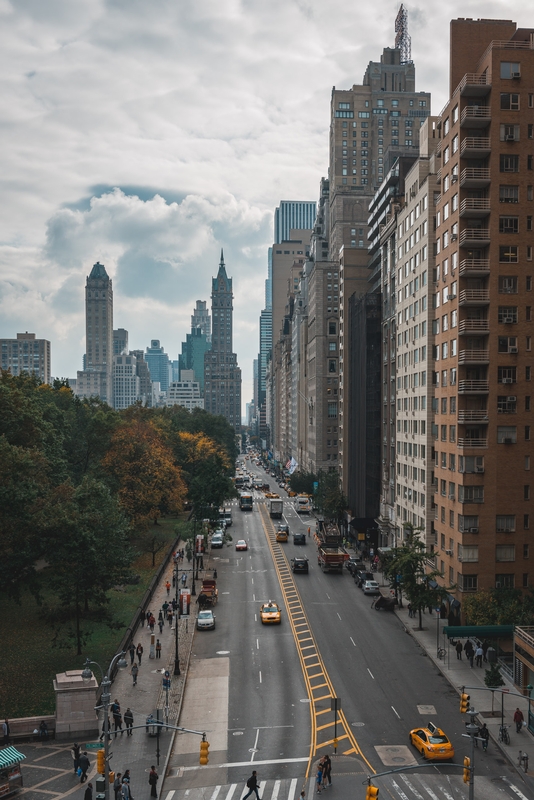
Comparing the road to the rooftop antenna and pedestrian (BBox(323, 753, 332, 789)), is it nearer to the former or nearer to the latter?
pedestrian (BBox(323, 753, 332, 789))

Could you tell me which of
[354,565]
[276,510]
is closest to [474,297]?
[354,565]

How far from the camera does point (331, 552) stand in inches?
3322

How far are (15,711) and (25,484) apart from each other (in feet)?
50.9

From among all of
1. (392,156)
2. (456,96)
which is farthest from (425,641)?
(392,156)

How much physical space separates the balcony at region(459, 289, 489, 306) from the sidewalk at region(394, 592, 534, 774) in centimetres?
2536

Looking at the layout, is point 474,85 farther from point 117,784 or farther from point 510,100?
point 117,784

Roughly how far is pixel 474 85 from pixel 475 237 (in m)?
11.3

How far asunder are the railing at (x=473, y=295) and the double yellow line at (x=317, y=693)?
28.8 m

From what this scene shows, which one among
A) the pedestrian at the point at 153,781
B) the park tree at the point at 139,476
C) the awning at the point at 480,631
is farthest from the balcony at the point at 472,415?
the park tree at the point at 139,476

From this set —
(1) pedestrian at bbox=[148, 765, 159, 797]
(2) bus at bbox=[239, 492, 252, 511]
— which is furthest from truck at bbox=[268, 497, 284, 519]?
(1) pedestrian at bbox=[148, 765, 159, 797]

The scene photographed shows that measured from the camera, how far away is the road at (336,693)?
114 ft

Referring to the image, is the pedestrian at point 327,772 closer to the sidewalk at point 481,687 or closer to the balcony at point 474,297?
the sidewalk at point 481,687

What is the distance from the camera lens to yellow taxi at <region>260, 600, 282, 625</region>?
6091 cm

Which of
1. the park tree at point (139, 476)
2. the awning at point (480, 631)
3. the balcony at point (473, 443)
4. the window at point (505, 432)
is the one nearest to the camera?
the awning at point (480, 631)
